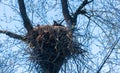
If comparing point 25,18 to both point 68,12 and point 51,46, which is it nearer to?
point 51,46

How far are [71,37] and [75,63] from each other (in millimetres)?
446

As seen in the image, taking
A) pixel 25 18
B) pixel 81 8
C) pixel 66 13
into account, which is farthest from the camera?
pixel 81 8

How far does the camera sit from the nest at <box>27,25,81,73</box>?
30.7 feet

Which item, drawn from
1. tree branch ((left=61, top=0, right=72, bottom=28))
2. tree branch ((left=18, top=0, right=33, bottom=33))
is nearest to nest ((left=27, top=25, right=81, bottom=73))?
tree branch ((left=18, top=0, right=33, bottom=33))

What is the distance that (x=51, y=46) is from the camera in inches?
372

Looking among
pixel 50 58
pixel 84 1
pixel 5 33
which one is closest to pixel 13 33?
pixel 5 33

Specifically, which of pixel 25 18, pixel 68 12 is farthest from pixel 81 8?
pixel 25 18

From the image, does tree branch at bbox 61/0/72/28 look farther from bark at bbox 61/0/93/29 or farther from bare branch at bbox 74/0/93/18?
bare branch at bbox 74/0/93/18

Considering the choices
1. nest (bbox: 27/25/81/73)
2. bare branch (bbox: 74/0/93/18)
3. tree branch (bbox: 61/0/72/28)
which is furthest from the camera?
bare branch (bbox: 74/0/93/18)

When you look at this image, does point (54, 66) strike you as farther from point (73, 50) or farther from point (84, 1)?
point (84, 1)

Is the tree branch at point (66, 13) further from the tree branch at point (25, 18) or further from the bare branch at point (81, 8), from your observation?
the tree branch at point (25, 18)

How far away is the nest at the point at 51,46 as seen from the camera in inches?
368

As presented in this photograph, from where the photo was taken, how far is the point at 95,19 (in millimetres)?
10352

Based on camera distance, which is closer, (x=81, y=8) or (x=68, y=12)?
(x=68, y=12)
